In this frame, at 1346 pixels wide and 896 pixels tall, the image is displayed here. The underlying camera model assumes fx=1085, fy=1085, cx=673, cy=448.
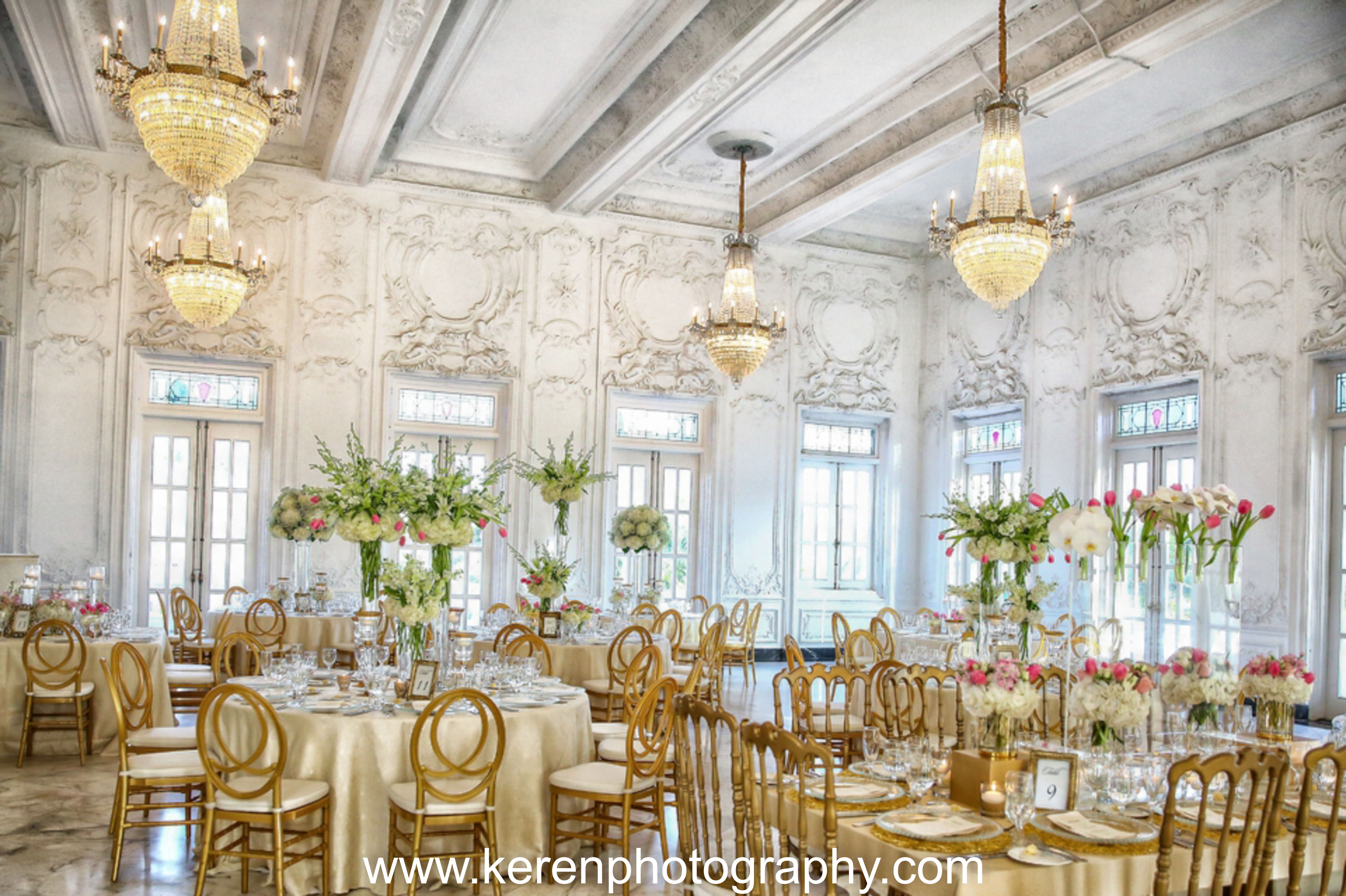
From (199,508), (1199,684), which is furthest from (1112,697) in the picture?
(199,508)

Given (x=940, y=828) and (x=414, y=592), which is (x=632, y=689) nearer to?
(x=414, y=592)

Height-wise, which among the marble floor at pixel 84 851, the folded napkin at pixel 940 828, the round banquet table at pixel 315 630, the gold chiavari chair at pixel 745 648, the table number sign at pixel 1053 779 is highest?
the table number sign at pixel 1053 779

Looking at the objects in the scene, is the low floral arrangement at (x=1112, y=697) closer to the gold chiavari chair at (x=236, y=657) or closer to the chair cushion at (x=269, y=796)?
the chair cushion at (x=269, y=796)

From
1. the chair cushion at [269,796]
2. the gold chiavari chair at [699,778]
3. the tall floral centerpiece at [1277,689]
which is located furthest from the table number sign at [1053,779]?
the chair cushion at [269,796]

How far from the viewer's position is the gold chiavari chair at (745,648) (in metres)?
10.3

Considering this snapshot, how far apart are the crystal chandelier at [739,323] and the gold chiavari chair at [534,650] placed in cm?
329

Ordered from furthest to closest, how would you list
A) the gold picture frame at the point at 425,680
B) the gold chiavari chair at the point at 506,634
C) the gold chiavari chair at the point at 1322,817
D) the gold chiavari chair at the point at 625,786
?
the gold chiavari chair at the point at 506,634
the gold picture frame at the point at 425,680
the gold chiavari chair at the point at 625,786
the gold chiavari chair at the point at 1322,817

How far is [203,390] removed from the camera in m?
10.1

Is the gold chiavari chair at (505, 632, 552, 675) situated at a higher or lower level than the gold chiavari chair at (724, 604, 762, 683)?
higher

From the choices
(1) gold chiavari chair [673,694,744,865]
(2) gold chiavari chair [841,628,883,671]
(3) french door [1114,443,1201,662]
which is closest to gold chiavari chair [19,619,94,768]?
(2) gold chiavari chair [841,628,883,671]

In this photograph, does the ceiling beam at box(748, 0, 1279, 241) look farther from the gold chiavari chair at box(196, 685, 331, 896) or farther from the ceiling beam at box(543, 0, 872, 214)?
the gold chiavari chair at box(196, 685, 331, 896)

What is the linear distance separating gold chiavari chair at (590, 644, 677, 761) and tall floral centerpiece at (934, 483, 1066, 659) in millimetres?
1770

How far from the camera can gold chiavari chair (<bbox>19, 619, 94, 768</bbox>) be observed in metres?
6.57

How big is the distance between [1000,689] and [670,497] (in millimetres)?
8862
